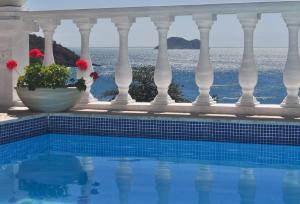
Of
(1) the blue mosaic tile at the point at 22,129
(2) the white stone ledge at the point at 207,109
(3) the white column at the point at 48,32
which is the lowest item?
(1) the blue mosaic tile at the point at 22,129

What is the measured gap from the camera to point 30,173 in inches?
253

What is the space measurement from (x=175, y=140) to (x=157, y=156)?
2.32ft

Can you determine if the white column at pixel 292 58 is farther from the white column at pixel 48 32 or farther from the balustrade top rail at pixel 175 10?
the white column at pixel 48 32

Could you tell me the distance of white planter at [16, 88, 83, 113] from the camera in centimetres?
852

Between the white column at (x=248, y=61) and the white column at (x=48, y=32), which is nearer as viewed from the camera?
the white column at (x=248, y=61)

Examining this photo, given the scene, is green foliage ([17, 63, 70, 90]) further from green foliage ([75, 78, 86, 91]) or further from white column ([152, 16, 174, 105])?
white column ([152, 16, 174, 105])

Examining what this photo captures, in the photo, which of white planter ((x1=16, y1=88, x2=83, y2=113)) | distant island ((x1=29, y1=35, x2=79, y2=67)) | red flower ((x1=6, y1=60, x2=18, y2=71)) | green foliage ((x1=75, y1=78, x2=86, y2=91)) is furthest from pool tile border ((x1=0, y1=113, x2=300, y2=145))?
distant island ((x1=29, y1=35, x2=79, y2=67))

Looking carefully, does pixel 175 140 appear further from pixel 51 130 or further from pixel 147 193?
pixel 147 193

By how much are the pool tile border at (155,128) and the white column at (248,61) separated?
2.22 feet

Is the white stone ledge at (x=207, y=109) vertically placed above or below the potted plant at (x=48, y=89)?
below

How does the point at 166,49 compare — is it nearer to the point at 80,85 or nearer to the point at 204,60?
the point at 204,60

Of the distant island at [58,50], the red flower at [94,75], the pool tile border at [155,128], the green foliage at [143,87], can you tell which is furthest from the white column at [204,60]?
the green foliage at [143,87]

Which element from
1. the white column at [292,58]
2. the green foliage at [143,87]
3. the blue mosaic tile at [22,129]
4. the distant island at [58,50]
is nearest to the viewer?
the blue mosaic tile at [22,129]

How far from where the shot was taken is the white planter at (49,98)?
8.52 m
